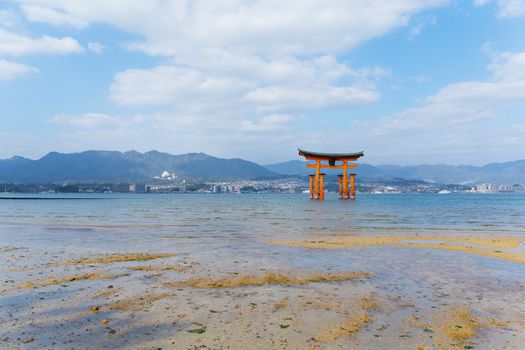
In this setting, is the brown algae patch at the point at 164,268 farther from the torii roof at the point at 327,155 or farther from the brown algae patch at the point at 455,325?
the torii roof at the point at 327,155

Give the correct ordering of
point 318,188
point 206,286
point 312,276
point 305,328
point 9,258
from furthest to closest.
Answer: point 318,188 → point 9,258 → point 312,276 → point 206,286 → point 305,328

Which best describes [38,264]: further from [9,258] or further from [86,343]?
[86,343]

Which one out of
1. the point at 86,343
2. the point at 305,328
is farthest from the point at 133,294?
the point at 305,328

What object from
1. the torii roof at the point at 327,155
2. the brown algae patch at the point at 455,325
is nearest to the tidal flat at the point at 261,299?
the brown algae patch at the point at 455,325

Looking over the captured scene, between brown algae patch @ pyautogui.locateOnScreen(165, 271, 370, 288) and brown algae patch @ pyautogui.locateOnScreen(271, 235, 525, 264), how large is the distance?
589 cm

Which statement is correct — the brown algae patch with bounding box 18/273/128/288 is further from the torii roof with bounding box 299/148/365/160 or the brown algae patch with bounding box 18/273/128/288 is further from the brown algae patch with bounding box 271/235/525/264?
the torii roof with bounding box 299/148/365/160

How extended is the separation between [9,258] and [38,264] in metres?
1.84

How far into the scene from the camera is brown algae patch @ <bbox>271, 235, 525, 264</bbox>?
1493 centimetres

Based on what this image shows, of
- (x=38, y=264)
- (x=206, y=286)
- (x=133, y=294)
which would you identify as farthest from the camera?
(x=38, y=264)

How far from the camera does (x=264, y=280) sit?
955 centimetres

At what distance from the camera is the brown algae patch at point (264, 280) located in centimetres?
905

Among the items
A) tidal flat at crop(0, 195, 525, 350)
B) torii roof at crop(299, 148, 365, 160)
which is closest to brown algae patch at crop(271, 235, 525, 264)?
tidal flat at crop(0, 195, 525, 350)

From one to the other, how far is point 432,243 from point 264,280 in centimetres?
1112

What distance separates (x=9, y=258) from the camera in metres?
12.5
